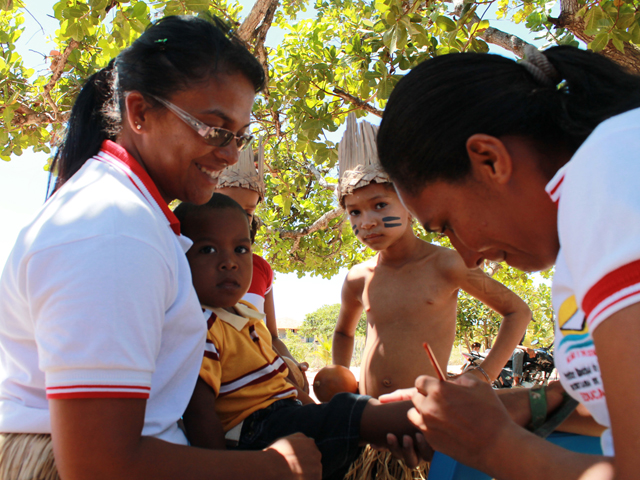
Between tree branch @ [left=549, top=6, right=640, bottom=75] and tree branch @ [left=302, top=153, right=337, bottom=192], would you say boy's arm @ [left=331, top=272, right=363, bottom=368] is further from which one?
tree branch @ [left=302, top=153, right=337, bottom=192]

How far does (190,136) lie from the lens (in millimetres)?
1657

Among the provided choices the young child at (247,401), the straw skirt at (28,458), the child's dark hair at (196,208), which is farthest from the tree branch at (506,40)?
the straw skirt at (28,458)

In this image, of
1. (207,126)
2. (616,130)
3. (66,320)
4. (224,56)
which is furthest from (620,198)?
(224,56)

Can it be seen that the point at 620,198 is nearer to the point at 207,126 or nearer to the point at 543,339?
the point at 207,126

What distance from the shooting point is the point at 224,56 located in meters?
1.73

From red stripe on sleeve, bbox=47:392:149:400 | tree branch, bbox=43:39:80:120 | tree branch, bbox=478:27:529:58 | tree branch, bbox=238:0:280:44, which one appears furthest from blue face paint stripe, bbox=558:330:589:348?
tree branch, bbox=43:39:80:120

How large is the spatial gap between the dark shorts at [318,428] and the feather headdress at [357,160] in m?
1.71

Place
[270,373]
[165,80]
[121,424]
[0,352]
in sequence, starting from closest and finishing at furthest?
1. [121,424]
2. [0,352]
3. [165,80]
4. [270,373]

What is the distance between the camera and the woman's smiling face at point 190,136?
1.64 m

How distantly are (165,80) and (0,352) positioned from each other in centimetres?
100

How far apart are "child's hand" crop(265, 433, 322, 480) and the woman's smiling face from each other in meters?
0.95

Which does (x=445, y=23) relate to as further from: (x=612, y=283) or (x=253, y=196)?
(x=612, y=283)

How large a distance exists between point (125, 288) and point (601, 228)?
969 mm

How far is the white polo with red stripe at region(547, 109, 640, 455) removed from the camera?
0.79 meters
